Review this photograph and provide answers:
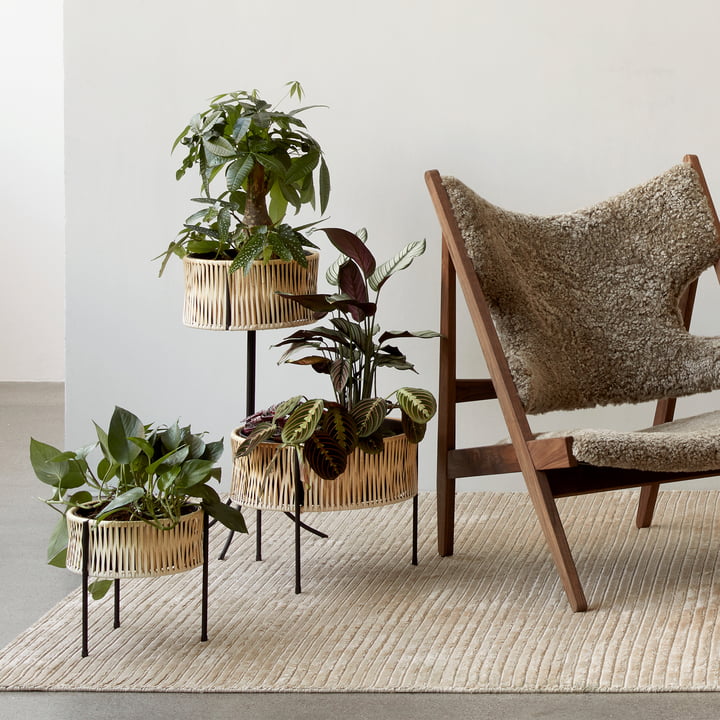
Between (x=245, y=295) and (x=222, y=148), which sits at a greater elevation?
(x=222, y=148)

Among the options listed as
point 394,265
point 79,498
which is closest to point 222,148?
point 394,265

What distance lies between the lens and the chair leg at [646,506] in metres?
2.68

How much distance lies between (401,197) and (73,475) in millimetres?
1336

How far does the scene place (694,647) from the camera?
198cm

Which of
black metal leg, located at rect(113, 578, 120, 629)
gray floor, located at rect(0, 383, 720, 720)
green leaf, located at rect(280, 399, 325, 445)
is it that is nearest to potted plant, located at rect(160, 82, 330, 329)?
green leaf, located at rect(280, 399, 325, 445)

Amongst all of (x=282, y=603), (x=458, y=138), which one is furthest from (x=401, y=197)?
(x=282, y=603)

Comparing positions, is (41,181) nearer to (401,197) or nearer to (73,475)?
(401,197)

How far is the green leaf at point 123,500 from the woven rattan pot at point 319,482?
388mm

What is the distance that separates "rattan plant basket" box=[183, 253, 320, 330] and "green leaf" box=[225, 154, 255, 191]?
6.7 inches

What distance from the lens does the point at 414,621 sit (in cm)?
215

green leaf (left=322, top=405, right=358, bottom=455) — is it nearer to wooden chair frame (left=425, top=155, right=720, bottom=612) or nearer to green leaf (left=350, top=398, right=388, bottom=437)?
green leaf (left=350, top=398, right=388, bottom=437)

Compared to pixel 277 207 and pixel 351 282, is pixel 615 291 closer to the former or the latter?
pixel 351 282

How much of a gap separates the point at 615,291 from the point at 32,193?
281cm

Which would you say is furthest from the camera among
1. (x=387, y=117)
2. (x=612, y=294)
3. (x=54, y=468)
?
(x=387, y=117)
